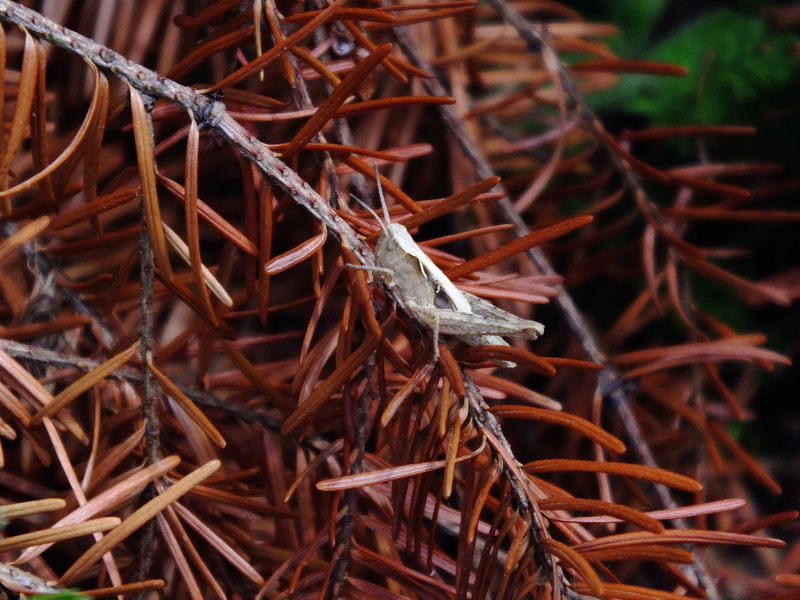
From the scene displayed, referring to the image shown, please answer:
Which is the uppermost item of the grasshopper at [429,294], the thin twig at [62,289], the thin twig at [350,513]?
the thin twig at [62,289]

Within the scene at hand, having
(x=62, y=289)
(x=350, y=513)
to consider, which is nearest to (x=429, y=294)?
(x=350, y=513)

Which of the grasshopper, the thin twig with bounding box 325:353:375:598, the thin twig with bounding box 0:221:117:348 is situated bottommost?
the thin twig with bounding box 325:353:375:598

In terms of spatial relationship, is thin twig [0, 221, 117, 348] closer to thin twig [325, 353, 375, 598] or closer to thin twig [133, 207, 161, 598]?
thin twig [133, 207, 161, 598]

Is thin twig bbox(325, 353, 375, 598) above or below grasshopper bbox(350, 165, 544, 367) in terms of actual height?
below

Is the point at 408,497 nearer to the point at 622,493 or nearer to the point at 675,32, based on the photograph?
the point at 622,493

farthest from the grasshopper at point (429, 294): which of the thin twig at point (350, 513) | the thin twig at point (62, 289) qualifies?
the thin twig at point (62, 289)

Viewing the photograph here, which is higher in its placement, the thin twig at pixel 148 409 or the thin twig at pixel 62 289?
the thin twig at pixel 62 289

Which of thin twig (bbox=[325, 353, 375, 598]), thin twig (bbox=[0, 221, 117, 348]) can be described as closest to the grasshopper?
thin twig (bbox=[325, 353, 375, 598])

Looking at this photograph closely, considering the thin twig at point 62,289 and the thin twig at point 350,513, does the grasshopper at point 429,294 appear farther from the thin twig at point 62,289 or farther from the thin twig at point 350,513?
the thin twig at point 62,289

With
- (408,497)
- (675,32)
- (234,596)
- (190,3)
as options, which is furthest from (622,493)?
(675,32)
